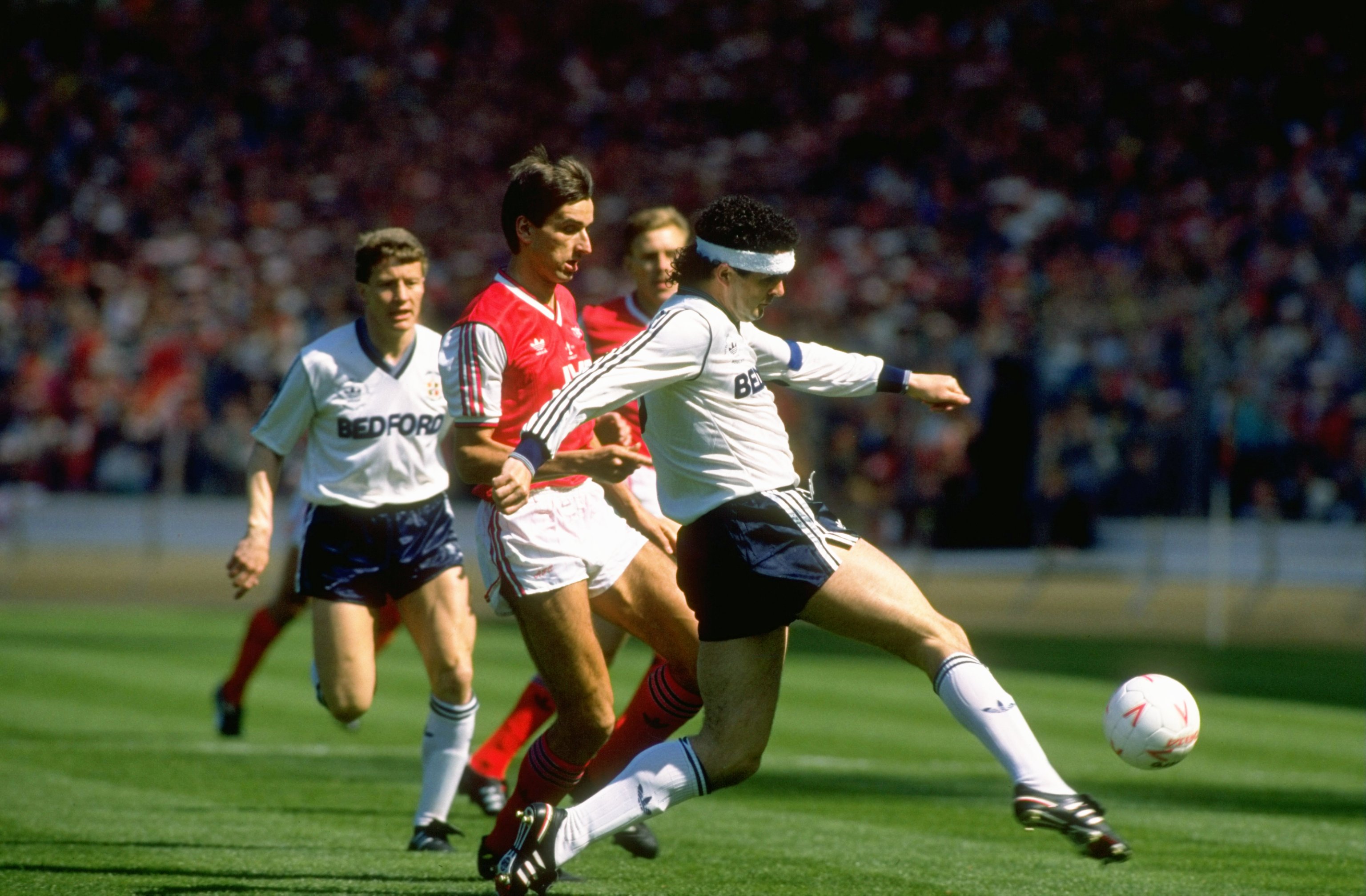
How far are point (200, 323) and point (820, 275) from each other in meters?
8.89

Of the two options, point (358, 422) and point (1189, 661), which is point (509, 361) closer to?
point (358, 422)

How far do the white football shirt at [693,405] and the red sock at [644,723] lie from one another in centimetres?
102

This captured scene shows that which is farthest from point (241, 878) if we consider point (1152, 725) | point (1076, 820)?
point (1152, 725)

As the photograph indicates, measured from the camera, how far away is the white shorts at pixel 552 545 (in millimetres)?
5914

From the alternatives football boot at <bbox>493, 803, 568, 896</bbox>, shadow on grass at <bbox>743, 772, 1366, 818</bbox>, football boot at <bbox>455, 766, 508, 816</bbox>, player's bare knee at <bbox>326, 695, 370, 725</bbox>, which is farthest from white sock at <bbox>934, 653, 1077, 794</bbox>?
shadow on grass at <bbox>743, 772, 1366, 818</bbox>

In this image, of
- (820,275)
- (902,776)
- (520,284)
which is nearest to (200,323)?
(820,275)

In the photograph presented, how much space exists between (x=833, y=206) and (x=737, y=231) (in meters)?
22.3

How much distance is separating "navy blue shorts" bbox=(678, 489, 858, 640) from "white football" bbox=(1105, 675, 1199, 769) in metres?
1.08

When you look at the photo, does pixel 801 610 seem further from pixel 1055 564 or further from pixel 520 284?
pixel 1055 564

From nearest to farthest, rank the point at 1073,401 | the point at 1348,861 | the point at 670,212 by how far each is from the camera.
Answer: the point at 1348,861 → the point at 670,212 → the point at 1073,401

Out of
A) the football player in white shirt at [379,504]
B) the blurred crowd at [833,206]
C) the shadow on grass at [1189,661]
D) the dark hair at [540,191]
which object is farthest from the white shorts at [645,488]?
the blurred crowd at [833,206]

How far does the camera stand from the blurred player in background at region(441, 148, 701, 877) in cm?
586

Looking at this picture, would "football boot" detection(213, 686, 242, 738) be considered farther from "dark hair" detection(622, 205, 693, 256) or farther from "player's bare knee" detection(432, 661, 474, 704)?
"dark hair" detection(622, 205, 693, 256)

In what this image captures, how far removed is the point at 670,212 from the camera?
7746 millimetres
